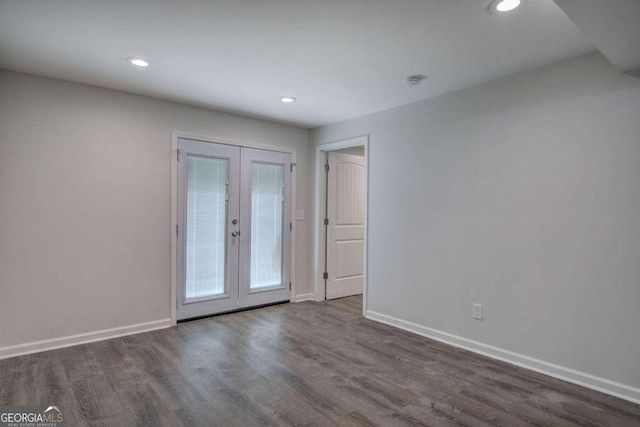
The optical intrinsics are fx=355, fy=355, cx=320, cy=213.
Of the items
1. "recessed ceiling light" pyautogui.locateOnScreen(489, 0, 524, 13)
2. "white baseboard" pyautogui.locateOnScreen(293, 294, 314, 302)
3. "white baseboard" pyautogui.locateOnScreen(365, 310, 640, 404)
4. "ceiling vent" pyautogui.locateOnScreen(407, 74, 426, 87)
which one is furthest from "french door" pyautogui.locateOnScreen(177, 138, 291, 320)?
"recessed ceiling light" pyautogui.locateOnScreen(489, 0, 524, 13)

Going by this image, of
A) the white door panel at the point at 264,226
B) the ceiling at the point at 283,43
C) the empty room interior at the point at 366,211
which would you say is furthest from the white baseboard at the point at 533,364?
the ceiling at the point at 283,43

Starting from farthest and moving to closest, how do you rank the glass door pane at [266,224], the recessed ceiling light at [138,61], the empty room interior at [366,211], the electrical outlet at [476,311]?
the glass door pane at [266,224], the electrical outlet at [476,311], the recessed ceiling light at [138,61], the empty room interior at [366,211]

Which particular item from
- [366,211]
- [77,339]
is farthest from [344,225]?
[77,339]

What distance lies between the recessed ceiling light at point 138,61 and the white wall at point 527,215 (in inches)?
97.0

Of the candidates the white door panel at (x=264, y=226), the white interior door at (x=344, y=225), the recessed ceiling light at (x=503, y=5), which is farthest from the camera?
the white interior door at (x=344, y=225)

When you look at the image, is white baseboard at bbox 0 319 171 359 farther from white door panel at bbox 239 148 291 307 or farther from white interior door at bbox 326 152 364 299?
white interior door at bbox 326 152 364 299

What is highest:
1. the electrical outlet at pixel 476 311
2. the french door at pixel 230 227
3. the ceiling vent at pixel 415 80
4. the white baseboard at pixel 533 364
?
the ceiling vent at pixel 415 80

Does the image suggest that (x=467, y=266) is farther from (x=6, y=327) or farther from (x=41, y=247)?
(x=6, y=327)

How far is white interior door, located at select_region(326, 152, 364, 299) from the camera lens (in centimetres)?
502

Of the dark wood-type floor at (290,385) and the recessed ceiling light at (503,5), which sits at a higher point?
the recessed ceiling light at (503,5)

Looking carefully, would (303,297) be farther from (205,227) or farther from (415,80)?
Result: (415,80)

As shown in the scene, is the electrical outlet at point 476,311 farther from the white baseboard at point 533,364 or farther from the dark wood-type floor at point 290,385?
the dark wood-type floor at point 290,385

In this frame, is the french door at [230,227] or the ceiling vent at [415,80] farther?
the french door at [230,227]

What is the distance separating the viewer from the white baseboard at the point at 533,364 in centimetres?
241
